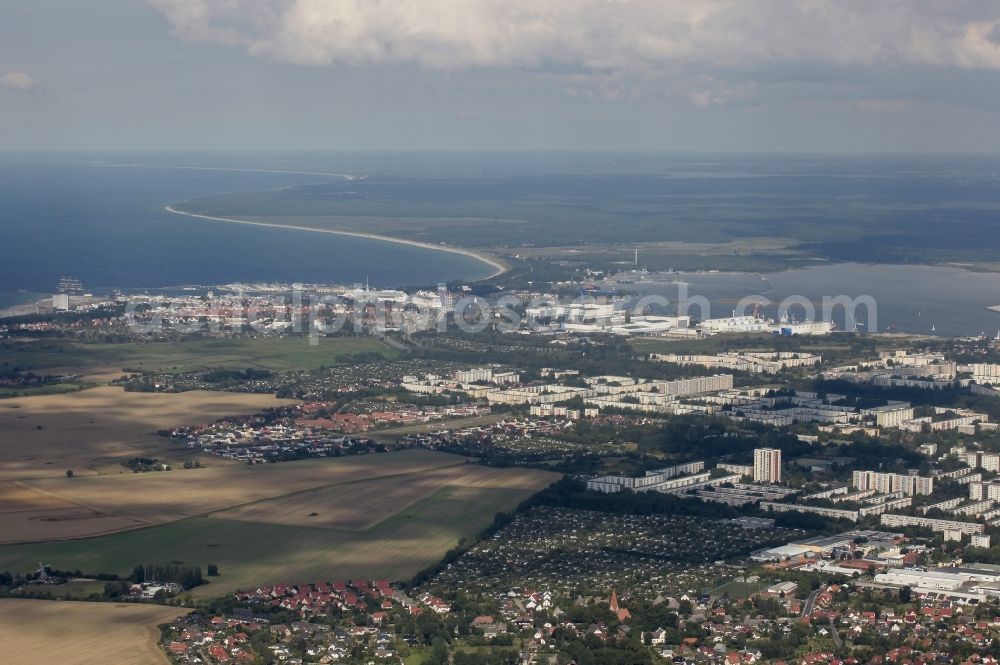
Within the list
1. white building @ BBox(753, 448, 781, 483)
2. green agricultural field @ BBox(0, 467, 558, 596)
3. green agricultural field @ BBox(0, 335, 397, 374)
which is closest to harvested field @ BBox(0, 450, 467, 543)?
green agricultural field @ BBox(0, 467, 558, 596)

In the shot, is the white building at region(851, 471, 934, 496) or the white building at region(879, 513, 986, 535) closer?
the white building at region(879, 513, 986, 535)

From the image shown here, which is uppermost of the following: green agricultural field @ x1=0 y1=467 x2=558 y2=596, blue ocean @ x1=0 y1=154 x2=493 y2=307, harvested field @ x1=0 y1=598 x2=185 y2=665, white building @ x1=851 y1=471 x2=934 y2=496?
blue ocean @ x1=0 y1=154 x2=493 y2=307

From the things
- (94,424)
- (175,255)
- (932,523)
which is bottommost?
(932,523)

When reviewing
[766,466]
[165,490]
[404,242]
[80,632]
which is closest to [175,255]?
[404,242]

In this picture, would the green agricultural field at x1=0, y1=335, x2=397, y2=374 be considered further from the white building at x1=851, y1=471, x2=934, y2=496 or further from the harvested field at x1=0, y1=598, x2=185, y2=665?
the harvested field at x1=0, y1=598, x2=185, y2=665

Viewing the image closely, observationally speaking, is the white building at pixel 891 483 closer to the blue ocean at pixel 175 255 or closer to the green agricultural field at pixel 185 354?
the green agricultural field at pixel 185 354

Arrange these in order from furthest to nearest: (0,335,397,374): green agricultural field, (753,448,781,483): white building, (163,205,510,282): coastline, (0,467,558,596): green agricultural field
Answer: (163,205,510,282): coastline < (0,335,397,374): green agricultural field < (753,448,781,483): white building < (0,467,558,596): green agricultural field

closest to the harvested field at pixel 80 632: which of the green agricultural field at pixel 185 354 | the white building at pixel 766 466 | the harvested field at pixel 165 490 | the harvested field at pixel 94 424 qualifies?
the harvested field at pixel 165 490

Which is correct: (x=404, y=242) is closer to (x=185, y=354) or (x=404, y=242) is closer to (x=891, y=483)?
(x=185, y=354)

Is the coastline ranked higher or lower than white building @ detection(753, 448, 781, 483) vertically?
higher
